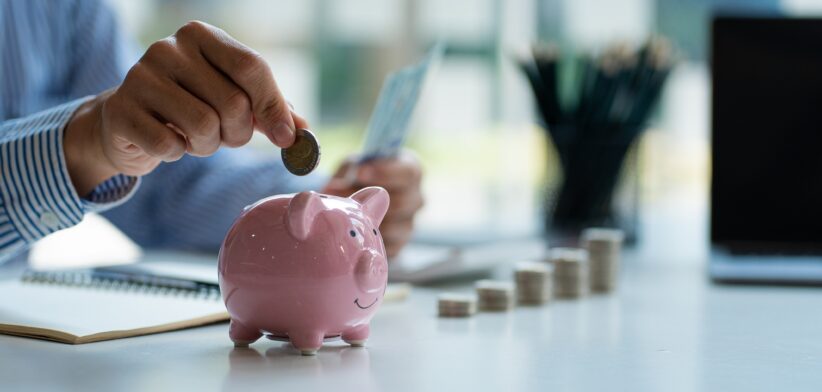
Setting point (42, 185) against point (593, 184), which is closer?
point (42, 185)

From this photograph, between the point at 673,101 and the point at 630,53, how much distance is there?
1.33m

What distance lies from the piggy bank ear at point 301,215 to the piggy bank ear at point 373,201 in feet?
0.23

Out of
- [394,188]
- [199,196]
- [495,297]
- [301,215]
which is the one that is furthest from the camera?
[199,196]

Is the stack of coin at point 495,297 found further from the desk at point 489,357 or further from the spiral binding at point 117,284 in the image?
the spiral binding at point 117,284

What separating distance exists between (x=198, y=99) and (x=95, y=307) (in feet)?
0.71

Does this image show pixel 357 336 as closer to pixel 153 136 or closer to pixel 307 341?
pixel 307 341

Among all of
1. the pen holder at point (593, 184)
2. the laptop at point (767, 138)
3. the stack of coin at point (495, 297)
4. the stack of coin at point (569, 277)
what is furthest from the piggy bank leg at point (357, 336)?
the pen holder at point (593, 184)

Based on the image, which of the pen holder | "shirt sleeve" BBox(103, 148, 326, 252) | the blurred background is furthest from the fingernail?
the blurred background

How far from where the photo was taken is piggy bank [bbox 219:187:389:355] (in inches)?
26.5

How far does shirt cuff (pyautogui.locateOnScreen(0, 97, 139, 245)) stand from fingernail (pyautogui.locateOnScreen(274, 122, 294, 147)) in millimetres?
248

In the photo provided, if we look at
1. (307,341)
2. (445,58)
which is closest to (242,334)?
(307,341)

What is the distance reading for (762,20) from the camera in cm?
122

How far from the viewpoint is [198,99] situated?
0.73m

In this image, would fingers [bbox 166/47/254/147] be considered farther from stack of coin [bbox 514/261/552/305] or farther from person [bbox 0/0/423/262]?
stack of coin [bbox 514/261/552/305]
